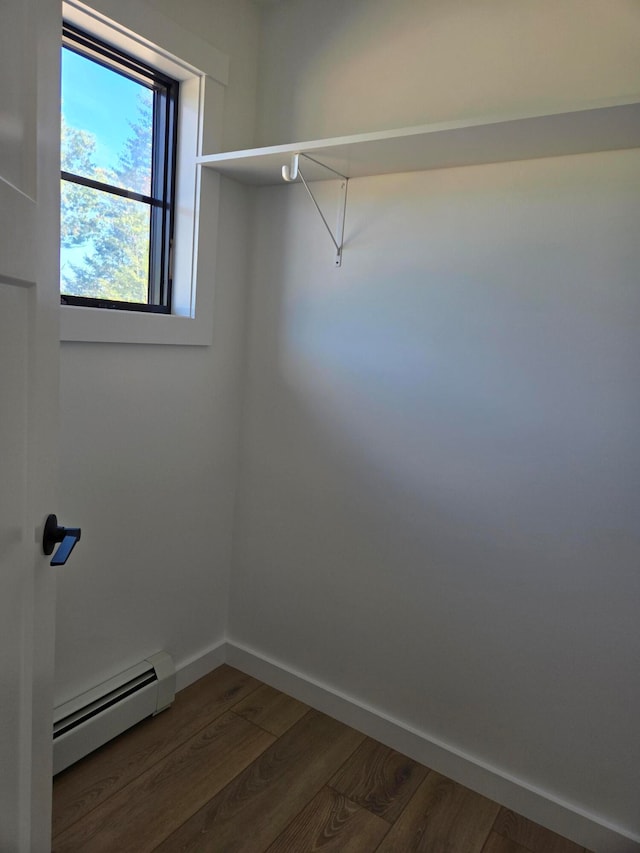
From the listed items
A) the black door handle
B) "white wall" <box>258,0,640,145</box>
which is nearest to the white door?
the black door handle

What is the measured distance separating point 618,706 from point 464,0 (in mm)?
1930

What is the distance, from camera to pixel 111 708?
1.87 m

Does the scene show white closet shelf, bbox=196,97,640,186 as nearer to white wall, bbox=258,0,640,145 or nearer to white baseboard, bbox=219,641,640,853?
white wall, bbox=258,0,640,145

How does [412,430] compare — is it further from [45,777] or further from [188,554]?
[45,777]

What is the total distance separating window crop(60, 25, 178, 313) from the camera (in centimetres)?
168

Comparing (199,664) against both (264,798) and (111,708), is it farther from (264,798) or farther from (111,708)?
(264,798)

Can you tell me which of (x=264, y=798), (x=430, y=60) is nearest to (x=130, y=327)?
(x=430, y=60)

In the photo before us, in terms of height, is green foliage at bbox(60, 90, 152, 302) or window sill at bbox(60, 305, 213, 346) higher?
green foliage at bbox(60, 90, 152, 302)

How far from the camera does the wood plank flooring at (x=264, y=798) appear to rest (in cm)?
161

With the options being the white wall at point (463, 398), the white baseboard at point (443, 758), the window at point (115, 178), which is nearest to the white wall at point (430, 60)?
the white wall at point (463, 398)

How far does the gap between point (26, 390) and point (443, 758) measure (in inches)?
66.1

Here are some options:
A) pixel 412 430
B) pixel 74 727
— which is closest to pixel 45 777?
pixel 74 727

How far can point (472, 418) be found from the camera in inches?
69.0

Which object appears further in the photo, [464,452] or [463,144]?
[464,452]
